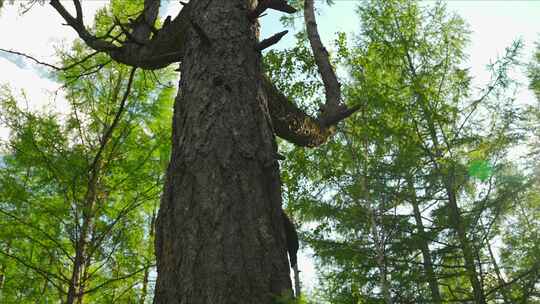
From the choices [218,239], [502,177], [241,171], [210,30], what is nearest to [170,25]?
[210,30]

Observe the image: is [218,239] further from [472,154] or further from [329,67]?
[472,154]

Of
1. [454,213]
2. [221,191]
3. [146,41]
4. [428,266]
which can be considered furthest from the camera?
[428,266]

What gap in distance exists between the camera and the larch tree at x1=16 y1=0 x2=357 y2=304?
4.23 feet

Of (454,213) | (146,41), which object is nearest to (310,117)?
(146,41)

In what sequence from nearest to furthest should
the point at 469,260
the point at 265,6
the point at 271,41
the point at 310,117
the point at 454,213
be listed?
the point at 271,41, the point at 265,6, the point at 310,117, the point at 469,260, the point at 454,213

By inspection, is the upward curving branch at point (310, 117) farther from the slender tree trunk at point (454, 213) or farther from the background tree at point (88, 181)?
the slender tree trunk at point (454, 213)

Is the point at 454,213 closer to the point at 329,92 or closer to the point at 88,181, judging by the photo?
the point at 329,92

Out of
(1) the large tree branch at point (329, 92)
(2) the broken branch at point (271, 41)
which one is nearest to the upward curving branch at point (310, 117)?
(1) the large tree branch at point (329, 92)

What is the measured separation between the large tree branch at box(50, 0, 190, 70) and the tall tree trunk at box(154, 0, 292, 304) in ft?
1.64

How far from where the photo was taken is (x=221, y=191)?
4.83ft

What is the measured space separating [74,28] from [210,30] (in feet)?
3.78

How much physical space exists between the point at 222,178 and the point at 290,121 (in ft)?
4.18

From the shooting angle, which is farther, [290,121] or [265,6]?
[290,121]

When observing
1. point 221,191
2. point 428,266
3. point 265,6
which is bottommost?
point 221,191
